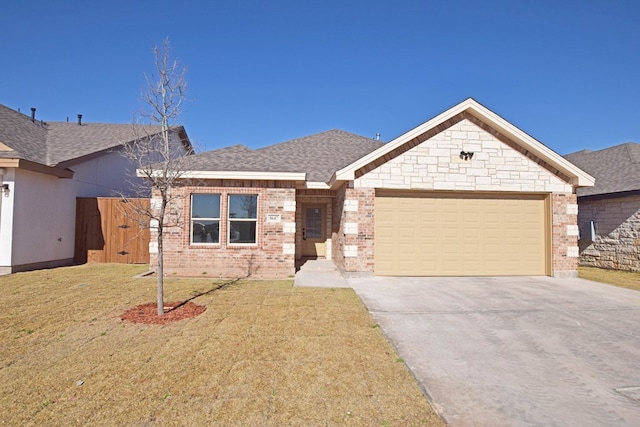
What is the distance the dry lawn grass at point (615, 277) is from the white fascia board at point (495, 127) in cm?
332

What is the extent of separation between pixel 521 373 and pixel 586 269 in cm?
1335

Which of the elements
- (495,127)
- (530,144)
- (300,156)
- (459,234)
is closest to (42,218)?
(300,156)

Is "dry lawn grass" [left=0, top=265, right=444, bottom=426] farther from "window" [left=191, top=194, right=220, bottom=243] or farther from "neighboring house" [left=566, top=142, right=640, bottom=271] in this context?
"neighboring house" [left=566, top=142, right=640, bottom=271]

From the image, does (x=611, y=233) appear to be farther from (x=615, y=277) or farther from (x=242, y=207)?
Answer: (x=242, y=207)

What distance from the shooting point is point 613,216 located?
14.0 m

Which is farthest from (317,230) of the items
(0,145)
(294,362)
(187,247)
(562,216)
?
(0,145)

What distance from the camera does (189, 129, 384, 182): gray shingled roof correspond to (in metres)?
11.7

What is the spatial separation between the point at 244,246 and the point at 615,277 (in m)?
13.2

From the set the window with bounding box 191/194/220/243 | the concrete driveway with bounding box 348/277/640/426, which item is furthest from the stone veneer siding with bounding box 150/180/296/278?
the concrete driveway with bounding box 348/277/640/426

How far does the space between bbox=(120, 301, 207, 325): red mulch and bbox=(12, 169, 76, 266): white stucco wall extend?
7.70 m

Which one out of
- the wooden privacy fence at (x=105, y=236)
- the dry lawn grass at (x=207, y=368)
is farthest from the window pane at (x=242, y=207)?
the wooden privacy fence at (x=105, y=236)

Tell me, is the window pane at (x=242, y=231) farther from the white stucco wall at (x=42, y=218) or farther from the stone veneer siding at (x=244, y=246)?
the white stucco wall at (x=42, y=218)

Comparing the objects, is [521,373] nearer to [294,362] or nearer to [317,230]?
[294,362]

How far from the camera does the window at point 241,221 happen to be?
11.6 metres
